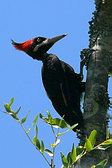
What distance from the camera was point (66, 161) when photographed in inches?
87.4

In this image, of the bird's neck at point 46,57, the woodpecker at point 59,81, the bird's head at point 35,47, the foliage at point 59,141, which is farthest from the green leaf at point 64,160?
the bird's head at point 35,47

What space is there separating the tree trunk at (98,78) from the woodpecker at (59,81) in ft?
2.03

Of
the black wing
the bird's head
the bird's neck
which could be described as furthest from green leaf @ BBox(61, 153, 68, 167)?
the bird's head

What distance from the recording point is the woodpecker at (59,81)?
15.0ft

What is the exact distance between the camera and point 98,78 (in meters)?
3.58

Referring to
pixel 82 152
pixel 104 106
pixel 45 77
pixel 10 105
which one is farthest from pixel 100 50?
pixel 82 152

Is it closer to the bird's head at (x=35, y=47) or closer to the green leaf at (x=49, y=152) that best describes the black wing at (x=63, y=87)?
the bird's head at (x=35, y=47)

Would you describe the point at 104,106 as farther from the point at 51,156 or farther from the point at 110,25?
the point at 51,156

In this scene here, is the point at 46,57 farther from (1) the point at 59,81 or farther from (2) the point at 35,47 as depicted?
(1) the point at 59,81

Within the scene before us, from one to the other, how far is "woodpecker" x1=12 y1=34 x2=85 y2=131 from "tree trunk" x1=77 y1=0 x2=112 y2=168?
62 centimetres

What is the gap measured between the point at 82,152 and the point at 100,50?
1714mm

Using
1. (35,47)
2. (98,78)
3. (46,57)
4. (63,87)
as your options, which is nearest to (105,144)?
(98,78)

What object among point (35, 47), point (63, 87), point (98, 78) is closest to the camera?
point (98, 78)

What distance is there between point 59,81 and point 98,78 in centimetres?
125
